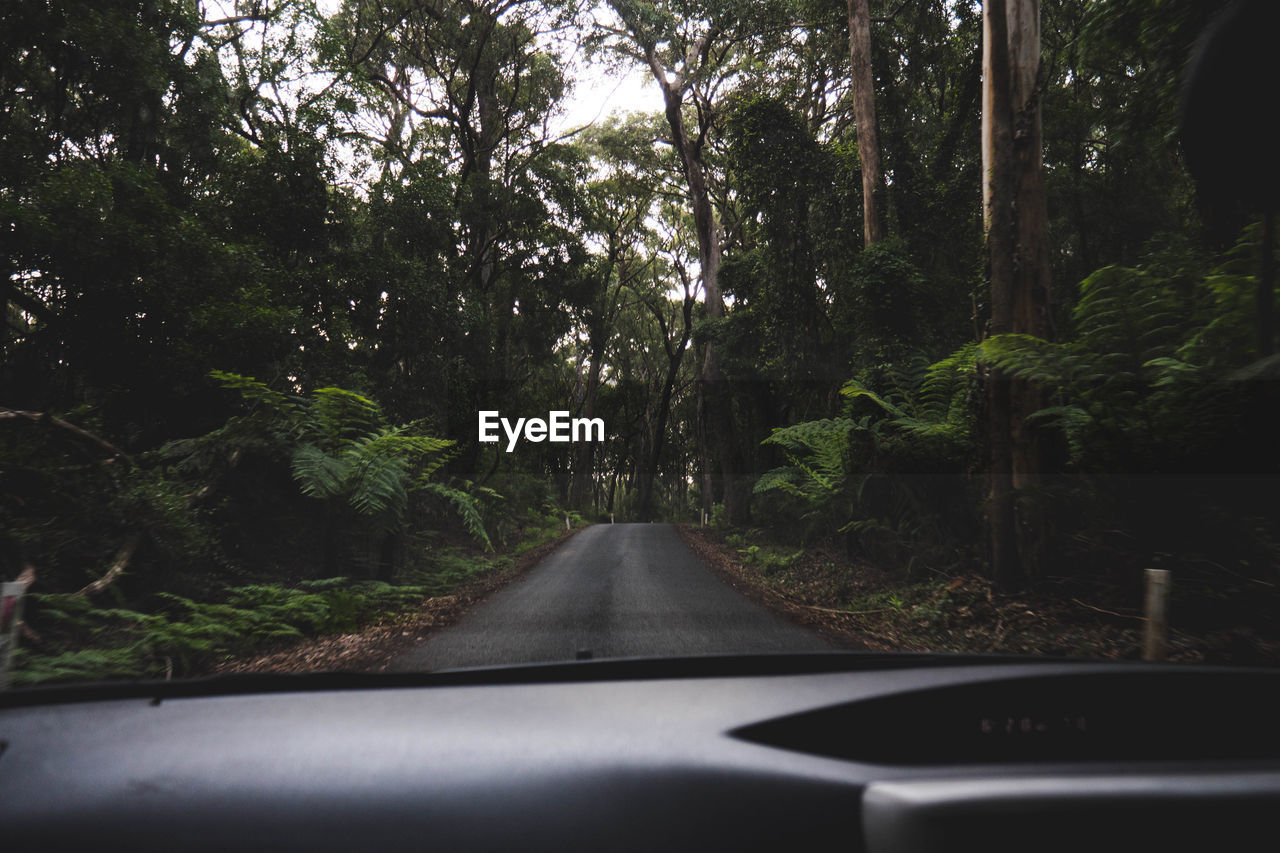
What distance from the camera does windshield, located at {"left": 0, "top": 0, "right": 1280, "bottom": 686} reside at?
248 inches

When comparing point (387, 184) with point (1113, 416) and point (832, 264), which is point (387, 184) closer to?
point (832, 264)

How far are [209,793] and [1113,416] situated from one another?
26.3 ft

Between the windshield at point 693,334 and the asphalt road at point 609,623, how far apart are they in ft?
0.31

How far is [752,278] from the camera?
19281 mm

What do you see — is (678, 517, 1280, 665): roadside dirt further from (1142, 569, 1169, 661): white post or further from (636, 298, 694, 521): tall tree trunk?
(636, 298, 694, 521): tall tree trunk

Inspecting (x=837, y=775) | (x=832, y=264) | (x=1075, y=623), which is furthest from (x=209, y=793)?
(x=832, y=264)

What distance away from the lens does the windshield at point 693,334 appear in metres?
6.29

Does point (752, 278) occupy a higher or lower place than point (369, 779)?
higher

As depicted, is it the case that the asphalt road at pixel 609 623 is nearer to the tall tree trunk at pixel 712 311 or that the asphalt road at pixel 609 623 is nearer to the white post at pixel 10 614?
the white post at pixel 10 614

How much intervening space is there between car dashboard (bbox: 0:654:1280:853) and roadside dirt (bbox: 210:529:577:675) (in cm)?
358

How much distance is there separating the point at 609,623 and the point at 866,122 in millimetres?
11290

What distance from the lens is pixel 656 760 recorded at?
52.4 inches

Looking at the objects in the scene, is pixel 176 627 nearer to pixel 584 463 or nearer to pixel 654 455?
pixel 654 455

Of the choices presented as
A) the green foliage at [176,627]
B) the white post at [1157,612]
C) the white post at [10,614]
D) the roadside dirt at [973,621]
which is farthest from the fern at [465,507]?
the white post at [1157,612]
